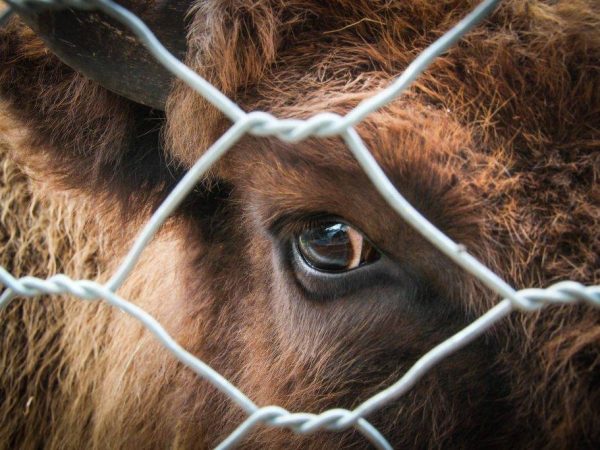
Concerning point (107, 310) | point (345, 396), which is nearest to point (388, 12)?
point (345, 396)

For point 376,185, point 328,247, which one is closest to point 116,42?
point 328,247

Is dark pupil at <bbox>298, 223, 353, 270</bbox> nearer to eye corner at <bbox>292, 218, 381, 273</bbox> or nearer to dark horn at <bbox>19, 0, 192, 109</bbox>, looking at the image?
eye corner at <bbox>292, 218, 381, 273</bbox>

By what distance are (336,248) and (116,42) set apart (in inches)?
→ 29.0

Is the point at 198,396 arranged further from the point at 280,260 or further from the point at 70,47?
the point at 70,47

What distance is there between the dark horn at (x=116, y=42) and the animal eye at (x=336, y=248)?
0.56m

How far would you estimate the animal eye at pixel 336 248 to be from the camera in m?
1.53

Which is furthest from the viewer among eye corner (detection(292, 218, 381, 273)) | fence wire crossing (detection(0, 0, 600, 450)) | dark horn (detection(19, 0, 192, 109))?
eye corner (detection(292, 218, 381, 273))

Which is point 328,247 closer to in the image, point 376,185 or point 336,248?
point 336,248

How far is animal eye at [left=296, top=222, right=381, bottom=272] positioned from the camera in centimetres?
153

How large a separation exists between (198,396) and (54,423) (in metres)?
1.01

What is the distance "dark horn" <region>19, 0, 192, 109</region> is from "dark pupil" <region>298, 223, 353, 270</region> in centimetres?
56

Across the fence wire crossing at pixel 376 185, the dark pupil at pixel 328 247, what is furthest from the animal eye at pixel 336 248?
the fence wire crossing at pixel 376 185

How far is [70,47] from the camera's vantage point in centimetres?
149

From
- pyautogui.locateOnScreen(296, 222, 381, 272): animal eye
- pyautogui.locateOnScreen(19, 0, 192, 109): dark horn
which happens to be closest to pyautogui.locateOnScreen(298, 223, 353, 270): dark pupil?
pyautogui.locateOnScreen(296, 222, 381, 272): animal eye
